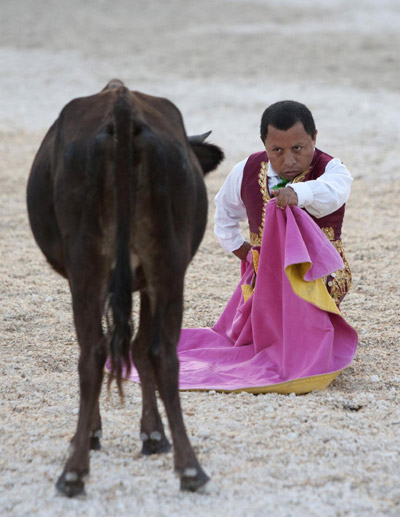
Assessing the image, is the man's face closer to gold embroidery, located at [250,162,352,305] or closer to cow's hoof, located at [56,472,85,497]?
gold embroidery, located at [250,162,352,305]

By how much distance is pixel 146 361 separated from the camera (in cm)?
372

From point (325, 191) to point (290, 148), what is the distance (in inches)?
12.4

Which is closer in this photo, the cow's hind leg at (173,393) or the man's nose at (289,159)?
the cow's hind leg at (173,393)

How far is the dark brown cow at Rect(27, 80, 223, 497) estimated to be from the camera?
3166 mm

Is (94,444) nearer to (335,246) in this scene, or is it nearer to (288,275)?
(288,275)

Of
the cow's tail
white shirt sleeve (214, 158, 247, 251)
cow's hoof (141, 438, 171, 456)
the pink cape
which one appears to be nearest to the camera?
the cow's tail

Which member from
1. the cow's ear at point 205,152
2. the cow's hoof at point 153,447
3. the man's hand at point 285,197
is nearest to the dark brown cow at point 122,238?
the cow's hoof at point 153,447

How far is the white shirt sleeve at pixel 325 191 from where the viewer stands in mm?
4434

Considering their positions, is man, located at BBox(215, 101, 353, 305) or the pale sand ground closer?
the pale sand ground

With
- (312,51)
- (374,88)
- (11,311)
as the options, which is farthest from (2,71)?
(11,311)

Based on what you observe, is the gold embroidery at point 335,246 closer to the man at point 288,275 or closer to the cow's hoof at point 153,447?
the man at point 288,275

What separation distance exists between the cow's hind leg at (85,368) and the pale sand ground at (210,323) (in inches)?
3.8

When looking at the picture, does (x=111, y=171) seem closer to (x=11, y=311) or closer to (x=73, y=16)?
(x=11, y=311)

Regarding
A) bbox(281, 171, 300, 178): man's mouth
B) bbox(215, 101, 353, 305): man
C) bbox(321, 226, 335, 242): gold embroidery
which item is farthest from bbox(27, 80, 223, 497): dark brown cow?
bbox(321, 226, 335, 242): gold embroidery
